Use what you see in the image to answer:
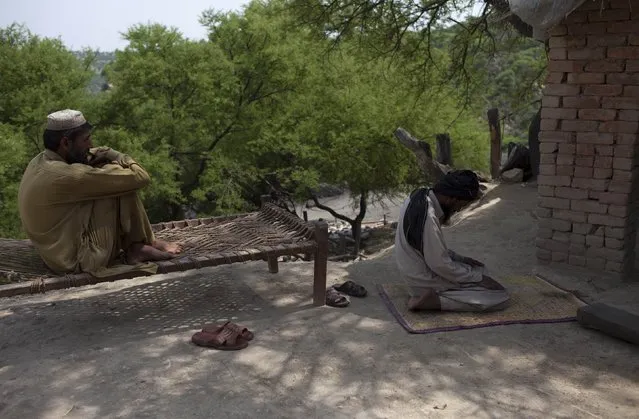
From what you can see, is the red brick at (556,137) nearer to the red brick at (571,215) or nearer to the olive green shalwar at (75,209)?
the red brick at (571,215)

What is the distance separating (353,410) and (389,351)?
Answer: 851 millimetres

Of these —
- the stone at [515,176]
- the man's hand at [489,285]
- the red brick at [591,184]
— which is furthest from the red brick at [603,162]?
the stone at [515,176]

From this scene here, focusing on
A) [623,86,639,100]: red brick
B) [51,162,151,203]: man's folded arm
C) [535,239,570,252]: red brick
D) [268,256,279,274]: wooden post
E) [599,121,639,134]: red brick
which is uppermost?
[623,86,639,100]: red brick

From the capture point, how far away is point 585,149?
5.30 m

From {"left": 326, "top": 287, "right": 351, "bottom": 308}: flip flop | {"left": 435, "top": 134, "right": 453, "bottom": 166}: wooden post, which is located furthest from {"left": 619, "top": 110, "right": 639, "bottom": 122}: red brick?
{"left": 435, "top": 134, "right": 453, "bottom": 166}: wooden post

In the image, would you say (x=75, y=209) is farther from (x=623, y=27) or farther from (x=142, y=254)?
(x=623, y=27)

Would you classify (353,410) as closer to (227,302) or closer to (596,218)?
(227,302)

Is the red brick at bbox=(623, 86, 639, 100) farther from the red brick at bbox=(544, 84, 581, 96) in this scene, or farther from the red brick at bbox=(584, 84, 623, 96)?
the red brick at bbox=(544, 84, 581, 96)

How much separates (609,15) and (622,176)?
1399 millimetres

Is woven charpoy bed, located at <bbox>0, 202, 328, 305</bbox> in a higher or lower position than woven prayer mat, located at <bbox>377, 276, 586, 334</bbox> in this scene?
higher

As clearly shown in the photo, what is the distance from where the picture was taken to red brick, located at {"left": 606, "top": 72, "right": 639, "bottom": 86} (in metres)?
4.95

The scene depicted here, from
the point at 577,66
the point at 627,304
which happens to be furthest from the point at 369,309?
the point at 577,66

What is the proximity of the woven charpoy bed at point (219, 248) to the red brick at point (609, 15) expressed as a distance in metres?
3.01

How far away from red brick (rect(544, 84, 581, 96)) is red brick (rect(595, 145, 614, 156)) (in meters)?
0.54
